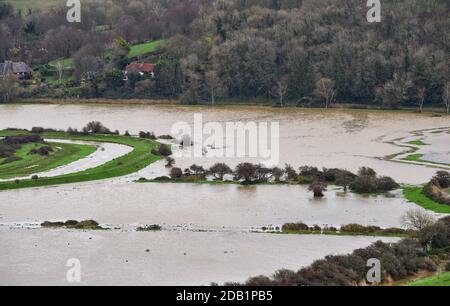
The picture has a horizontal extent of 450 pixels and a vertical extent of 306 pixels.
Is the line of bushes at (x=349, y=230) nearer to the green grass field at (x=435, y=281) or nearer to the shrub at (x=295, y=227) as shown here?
the shrub at (x=295, y=227)

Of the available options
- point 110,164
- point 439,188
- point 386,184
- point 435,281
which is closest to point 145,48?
point 110,164

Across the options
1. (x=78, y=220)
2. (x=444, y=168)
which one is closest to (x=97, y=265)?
(x=78, y=220)

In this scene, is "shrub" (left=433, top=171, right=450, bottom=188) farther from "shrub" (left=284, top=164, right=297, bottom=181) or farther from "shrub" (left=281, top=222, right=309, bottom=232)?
"shrub" (left=281, top=222, right=309, bottom=232)

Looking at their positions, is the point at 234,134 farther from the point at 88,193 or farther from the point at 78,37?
the point at 78,37

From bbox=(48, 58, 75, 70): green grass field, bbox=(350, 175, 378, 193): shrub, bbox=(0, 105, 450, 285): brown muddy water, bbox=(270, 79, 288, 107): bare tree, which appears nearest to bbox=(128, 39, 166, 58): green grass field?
bbox=(48, 58, 75, 70): green grass field

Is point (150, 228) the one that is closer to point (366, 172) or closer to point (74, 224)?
point (74, 224)
